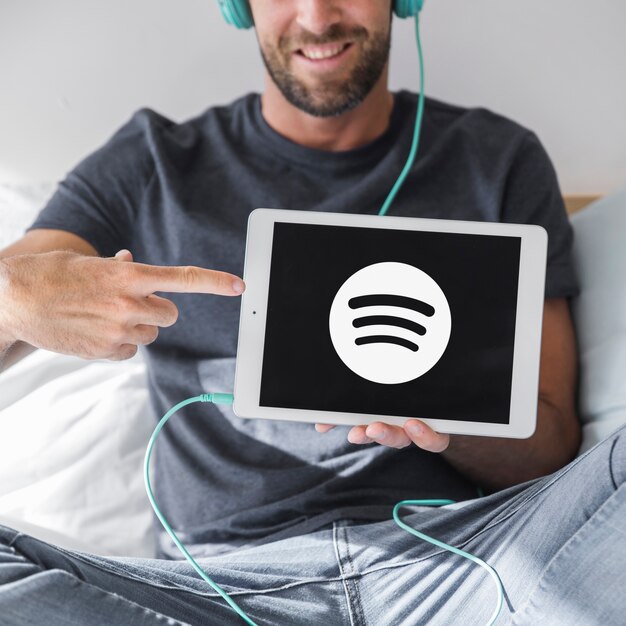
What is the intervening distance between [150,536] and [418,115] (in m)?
0.81

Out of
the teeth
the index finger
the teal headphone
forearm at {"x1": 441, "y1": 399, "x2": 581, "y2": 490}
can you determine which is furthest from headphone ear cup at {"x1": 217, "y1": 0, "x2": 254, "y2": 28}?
forearm at {"x1": 441, "y1": 399, "x2": 581, "y2": 490}

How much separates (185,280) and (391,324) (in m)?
0.25

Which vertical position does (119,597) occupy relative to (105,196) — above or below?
below

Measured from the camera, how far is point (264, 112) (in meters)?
1.30

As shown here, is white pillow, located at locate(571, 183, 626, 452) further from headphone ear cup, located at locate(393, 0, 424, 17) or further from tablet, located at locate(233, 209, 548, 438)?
headphone ear cup, located at locate(393, 0, 424, 17)

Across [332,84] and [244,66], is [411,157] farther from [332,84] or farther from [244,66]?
[244,66]

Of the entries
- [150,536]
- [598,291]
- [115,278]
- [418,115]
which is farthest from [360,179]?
[150,536]

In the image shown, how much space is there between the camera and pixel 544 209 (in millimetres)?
1202

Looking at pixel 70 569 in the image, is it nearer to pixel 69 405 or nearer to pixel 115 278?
→ pixel 115 278

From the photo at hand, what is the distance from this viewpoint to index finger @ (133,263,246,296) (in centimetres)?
78

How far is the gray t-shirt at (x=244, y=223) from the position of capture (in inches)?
43.2

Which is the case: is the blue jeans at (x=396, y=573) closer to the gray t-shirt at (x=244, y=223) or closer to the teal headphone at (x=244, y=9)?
the gray t-shirt at (x=244, y=223)

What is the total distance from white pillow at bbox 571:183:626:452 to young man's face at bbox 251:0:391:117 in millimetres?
447

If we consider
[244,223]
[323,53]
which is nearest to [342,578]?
[244,223]
